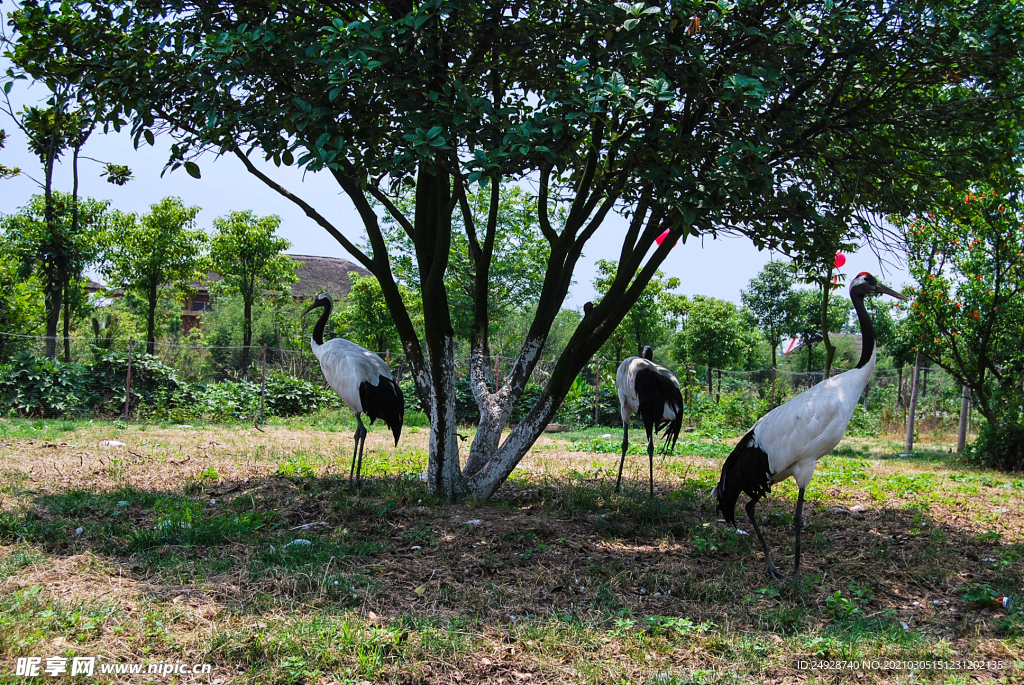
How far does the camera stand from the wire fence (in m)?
13.2

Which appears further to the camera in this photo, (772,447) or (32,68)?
(32,68)

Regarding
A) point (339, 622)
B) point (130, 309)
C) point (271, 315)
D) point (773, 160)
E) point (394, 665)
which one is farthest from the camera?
point (130, 309)

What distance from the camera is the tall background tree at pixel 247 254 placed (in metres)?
23.5

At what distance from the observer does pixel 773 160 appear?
645 centimetres

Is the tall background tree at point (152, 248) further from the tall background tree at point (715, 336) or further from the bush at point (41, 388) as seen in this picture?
the tall background tree at point (715, 336)

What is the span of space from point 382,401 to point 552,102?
13.6ft

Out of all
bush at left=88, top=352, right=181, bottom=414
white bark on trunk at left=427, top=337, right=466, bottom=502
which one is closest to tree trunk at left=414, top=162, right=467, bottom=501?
white bark on trunk at left=427, top=337, right=466, bottom=502

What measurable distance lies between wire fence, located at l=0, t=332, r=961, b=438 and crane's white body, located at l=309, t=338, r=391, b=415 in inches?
168

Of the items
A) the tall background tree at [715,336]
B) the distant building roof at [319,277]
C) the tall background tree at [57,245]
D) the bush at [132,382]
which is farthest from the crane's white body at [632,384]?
the distant building roof at [319,277]

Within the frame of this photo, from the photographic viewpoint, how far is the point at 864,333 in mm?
5387

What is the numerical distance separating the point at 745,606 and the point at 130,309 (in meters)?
38.4

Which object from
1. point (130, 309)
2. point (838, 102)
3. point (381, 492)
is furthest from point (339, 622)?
point (130, 309)

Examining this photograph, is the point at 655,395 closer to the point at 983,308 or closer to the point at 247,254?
the point at 983,308

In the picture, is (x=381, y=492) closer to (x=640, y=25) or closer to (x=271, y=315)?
(x=640, y=25)
